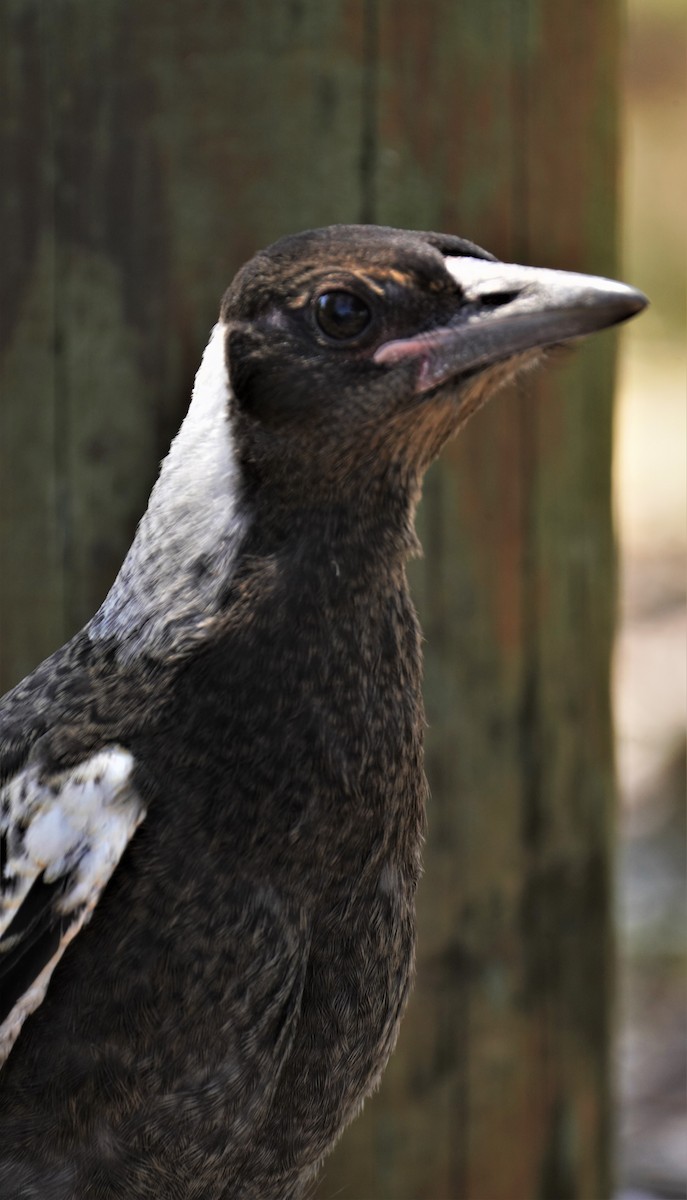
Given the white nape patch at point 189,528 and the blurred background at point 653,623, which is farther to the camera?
the blurred background at point 653,623

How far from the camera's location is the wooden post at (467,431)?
2.24 meters

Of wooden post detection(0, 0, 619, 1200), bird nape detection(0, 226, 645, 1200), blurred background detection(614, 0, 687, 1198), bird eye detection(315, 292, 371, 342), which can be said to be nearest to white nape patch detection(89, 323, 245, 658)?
bird nape detection(0, 226, 645, 1200)

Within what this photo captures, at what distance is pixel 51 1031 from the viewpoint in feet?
5.82

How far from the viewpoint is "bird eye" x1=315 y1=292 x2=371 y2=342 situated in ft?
5.93

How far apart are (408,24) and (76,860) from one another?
1289 millimetres

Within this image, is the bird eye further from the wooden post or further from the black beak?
the wooden post

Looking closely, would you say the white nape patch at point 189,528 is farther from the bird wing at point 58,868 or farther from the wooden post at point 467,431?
the wooden post at point 467,431

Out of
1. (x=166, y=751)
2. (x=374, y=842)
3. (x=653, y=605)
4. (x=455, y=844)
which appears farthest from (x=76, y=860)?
(x=653, y=605)

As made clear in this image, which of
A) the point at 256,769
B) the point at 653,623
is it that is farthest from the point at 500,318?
the point at 653,623

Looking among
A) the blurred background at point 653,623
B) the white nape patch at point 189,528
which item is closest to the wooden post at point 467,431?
the blurred background at point 653,623

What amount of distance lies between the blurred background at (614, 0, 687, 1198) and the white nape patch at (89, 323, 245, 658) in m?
1.07

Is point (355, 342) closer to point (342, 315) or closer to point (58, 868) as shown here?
point (342, 315)

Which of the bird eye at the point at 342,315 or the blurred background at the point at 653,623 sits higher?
the bird eye at the point at 342,315

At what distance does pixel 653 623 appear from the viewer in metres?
7.86
